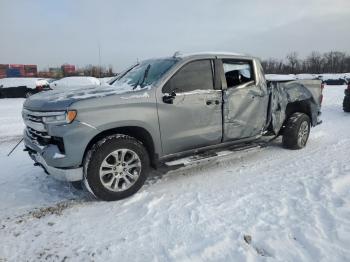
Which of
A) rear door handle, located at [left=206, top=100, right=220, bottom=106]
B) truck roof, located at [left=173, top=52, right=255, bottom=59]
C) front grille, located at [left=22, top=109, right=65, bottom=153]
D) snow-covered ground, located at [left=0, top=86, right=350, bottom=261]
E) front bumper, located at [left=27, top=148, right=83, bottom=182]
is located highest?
truck roof, located at [left=173, top=52, right=255, bottom=59]

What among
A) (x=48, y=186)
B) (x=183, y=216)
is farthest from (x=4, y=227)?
(x=183, y=216)

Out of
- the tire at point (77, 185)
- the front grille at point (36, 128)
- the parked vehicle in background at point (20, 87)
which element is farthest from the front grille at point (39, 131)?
the parked vehicle in background at point (20, 87)

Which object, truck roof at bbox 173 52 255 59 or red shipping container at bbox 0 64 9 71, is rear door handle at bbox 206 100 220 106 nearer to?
truck roof at bbox 173 52 255 59

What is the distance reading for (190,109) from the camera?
15.5 feet

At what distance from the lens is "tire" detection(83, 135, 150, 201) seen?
4.05m

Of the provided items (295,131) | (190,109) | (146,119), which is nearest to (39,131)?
(146,119)

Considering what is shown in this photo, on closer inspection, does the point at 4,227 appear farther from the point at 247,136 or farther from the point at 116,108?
the point at 247,136

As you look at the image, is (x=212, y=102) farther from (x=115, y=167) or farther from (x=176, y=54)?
(x=115, y=167)

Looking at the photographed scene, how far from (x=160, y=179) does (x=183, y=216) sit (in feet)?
4.34

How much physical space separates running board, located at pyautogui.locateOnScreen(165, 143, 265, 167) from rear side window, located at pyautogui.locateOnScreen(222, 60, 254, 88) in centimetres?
102

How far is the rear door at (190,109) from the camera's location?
457 centimetres

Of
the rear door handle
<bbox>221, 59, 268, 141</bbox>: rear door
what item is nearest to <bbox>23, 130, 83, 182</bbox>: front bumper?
the rear door handle

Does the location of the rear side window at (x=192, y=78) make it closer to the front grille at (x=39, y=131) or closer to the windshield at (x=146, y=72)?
the windshield at (x=146, y=72)

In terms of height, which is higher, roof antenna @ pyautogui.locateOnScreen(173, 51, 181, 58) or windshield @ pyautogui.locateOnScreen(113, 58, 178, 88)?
roof antenna @ pyautogui.locateOnScreen(173, 51, 181, 58)
